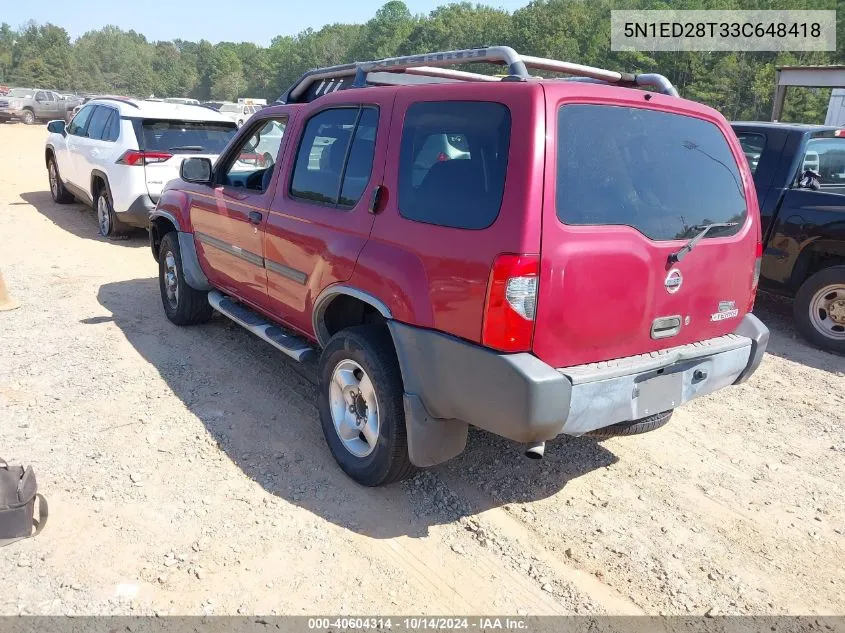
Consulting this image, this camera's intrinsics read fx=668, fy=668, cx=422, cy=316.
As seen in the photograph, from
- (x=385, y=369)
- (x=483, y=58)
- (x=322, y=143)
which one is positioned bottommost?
(x=385, y=369)

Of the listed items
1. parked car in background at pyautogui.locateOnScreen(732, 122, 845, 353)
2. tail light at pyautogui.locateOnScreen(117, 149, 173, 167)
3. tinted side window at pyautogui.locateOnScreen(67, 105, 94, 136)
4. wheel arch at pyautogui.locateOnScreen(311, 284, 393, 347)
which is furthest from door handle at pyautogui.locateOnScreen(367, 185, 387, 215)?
tinted side window at pyautogui.locateOnScreen(67, 105, 94, 136)

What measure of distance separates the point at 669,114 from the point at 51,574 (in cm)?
344

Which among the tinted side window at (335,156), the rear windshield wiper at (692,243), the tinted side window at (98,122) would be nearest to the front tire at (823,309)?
the rear windshield wiper at (692,243)

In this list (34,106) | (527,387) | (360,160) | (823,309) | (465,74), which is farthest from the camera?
(34,106)

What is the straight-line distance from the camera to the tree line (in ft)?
156

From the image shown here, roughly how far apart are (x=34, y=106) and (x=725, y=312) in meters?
39.0

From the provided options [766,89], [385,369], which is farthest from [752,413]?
[766,89]

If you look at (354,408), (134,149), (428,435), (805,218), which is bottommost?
(354,408)

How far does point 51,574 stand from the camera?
9.23 ft

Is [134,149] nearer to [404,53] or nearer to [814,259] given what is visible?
[814,259]

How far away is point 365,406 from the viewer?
140 inches

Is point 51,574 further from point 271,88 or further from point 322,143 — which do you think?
point 271,88

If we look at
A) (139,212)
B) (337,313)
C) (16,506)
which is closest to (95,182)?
(139,212)

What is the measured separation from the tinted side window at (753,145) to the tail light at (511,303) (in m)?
4.67
